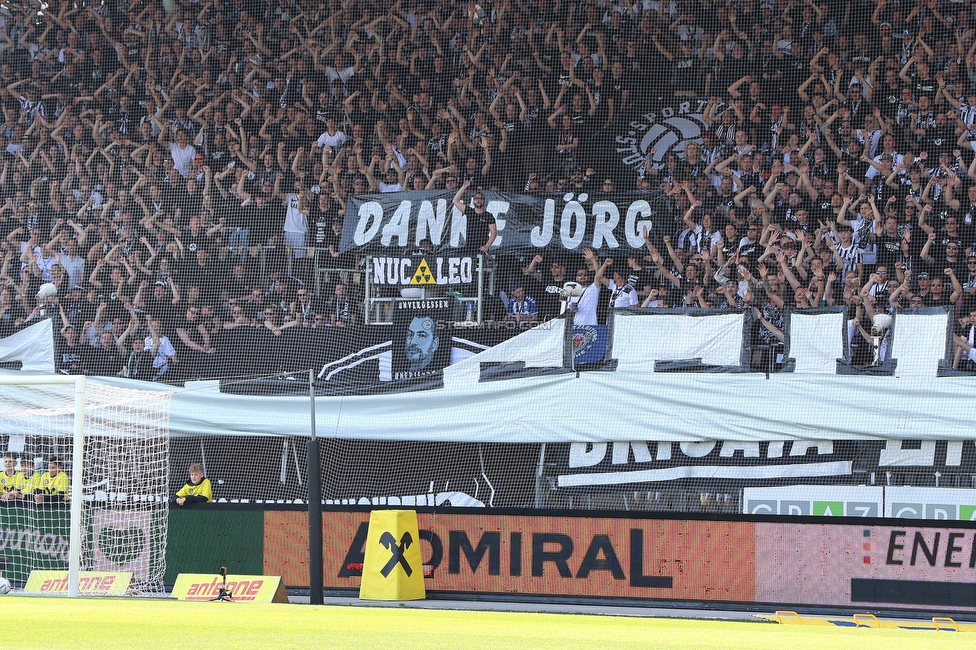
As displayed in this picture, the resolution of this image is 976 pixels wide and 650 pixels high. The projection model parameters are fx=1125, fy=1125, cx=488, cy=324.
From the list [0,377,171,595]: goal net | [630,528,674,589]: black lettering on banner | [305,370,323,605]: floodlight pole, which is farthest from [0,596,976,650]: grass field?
[0,377,171,595]: goal net

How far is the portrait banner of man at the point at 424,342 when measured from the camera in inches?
527

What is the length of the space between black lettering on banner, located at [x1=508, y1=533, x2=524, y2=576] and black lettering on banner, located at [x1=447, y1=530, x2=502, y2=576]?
12cm

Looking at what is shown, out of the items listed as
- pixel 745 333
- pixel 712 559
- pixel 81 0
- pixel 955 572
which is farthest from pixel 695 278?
pixel 81 0

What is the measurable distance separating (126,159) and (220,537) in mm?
6415

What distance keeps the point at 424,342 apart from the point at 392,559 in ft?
9.28

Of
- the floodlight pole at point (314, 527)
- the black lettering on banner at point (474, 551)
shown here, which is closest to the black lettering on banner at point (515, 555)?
the black lettering on banner at point (474, 551)

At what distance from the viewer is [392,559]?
11.8 metres

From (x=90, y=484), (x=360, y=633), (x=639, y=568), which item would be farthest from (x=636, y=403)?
(x=360, y=633)

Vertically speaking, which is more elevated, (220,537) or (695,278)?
(695,278)

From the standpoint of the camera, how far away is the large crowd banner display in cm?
1105

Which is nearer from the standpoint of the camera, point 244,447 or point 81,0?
point 244,447

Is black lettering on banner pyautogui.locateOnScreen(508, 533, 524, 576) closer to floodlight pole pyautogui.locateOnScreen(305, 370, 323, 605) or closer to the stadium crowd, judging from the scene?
floodlight pole pyautogui.locateOnScreen(305, 370, 323, 605)

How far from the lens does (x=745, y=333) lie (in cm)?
1253

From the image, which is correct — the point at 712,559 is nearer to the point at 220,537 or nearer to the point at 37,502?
the point at 220,537
